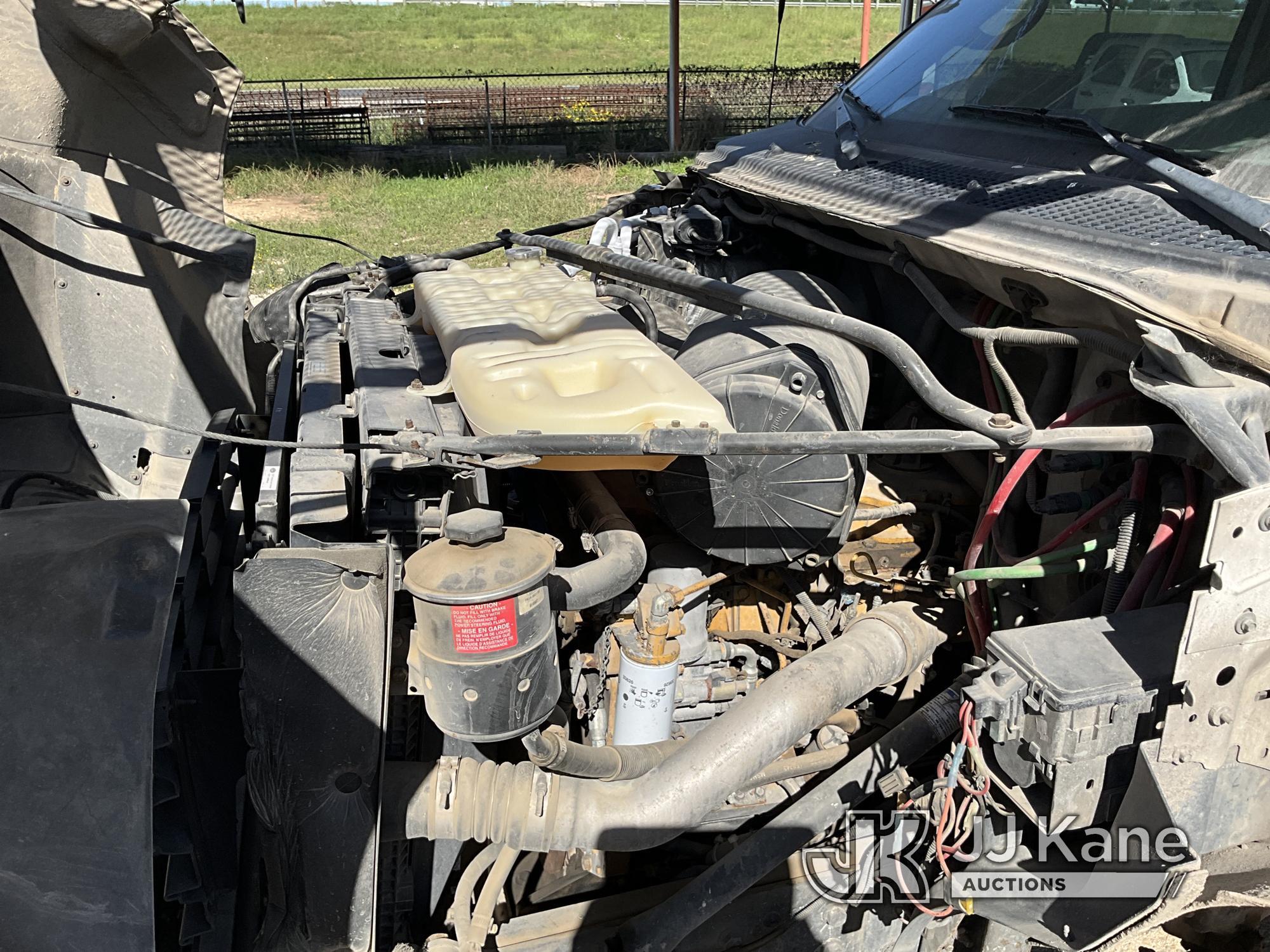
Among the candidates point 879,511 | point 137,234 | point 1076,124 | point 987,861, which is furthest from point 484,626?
point 137,234


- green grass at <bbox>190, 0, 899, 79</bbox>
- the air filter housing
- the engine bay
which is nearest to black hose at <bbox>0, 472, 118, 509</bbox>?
the engine bay

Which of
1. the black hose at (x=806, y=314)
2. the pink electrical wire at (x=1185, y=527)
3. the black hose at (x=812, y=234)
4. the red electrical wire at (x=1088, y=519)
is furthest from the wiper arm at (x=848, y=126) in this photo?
the pink electrical wire at (x=1185, y=527)

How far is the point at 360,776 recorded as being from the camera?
167 cm

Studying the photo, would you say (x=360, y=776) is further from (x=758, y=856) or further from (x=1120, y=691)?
(x=1120, y=691)

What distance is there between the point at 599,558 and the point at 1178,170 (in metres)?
1.53

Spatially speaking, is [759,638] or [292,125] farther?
[292,125]

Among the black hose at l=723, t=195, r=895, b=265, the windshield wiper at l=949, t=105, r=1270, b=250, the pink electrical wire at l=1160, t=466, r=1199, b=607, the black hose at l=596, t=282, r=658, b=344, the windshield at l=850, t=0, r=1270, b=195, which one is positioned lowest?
the pink electrical wire at l=1160, t=466, r=1199, b=607

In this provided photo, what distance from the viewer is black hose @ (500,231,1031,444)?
1836mm

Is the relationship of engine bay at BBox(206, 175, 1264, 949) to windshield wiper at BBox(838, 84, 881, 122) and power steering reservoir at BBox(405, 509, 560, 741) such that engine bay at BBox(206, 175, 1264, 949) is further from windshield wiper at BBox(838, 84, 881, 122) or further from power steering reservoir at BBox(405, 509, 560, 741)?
windshield wiper at BBox(838, 84, 881, 122)

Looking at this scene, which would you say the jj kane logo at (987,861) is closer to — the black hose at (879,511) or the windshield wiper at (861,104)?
the black hose at (879,511)

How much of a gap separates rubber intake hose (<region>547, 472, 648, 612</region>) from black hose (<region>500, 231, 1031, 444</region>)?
563 millimetres

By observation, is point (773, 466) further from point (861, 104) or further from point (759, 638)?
point (861, 104)

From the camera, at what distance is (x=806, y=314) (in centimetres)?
219

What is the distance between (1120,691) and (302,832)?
4.74 feet
